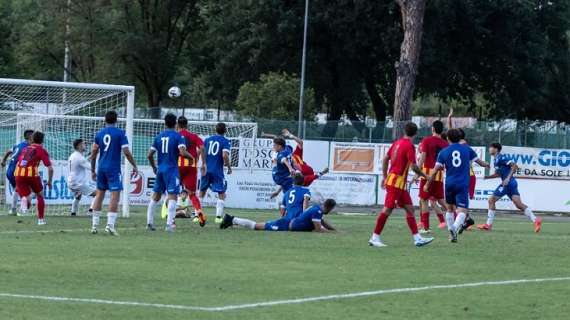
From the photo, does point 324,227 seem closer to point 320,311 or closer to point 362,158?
point 320,311

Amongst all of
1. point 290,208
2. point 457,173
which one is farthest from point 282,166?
point 457,173

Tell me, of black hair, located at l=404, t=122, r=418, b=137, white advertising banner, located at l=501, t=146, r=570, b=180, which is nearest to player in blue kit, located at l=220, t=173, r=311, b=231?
black hair, located at l=404, t=122, r=418, b=137

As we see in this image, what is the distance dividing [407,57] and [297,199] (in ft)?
66.7

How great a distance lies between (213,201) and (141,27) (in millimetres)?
34591

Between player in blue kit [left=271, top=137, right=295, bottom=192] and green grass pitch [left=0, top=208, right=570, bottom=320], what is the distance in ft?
8.01

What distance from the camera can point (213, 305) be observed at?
35.3 ft

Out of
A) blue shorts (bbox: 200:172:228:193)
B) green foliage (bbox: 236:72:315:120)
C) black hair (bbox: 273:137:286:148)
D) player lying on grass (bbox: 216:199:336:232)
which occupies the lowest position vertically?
player lying on grass (bbox: 216:199:336:232)

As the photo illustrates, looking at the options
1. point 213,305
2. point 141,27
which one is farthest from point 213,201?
point 141,27

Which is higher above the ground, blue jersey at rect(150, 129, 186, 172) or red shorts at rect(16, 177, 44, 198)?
blue jersey at rect(150, 129, 186, 172)

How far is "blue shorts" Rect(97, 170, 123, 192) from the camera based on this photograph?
19.0 metres

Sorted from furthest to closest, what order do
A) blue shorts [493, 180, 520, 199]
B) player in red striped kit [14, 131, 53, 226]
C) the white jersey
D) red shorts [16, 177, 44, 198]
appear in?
the white jersey < blue shorts [493, 180, 520, 199] < player in red striped kit [14, 131, 53, 226] < red shorts [16, 177, 44, 198]

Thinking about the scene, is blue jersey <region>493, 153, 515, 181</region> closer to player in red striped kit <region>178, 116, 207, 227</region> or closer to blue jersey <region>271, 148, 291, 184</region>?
blue jersey <region>271, 148, 291, 184</region>

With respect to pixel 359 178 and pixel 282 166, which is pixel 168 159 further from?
pixel 359 178

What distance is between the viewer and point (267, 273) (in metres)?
13.6
